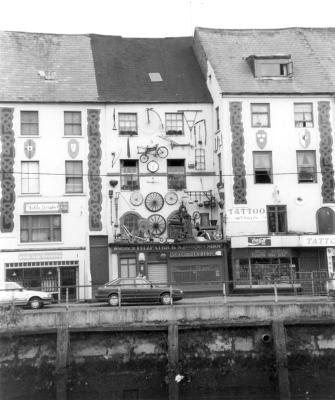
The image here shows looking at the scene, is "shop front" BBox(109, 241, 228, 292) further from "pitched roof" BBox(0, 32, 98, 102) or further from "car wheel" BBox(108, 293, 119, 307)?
"pitched roof" BBox(0, 32, 98, 102)

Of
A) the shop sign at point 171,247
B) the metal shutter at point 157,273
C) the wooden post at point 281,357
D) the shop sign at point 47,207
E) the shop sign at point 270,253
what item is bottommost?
the wooden post at point 281,357

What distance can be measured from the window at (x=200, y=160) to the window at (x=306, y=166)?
5440 millimetres

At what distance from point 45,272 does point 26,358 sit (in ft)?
39.1

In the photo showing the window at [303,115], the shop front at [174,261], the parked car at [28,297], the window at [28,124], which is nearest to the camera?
the parked car at [28,297]

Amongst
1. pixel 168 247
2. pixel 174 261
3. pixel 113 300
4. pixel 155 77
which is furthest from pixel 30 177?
pixel 113 300

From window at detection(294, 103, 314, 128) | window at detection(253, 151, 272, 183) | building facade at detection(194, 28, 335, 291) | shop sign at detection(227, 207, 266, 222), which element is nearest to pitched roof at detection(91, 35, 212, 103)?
building facade at detection(194, 28, 335, 291)

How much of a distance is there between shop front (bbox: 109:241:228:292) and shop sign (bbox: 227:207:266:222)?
157 cm

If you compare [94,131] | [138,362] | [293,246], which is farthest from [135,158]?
[138,362]

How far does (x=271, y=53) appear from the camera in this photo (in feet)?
133

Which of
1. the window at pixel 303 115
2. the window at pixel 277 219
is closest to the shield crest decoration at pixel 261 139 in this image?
the window at pixel 303 115

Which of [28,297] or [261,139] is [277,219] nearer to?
[261,139]

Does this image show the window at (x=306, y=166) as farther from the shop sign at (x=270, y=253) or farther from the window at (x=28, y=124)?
the window at (x=28, y=124)

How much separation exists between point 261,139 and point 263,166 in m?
1.55

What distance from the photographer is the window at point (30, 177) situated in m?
36.4
